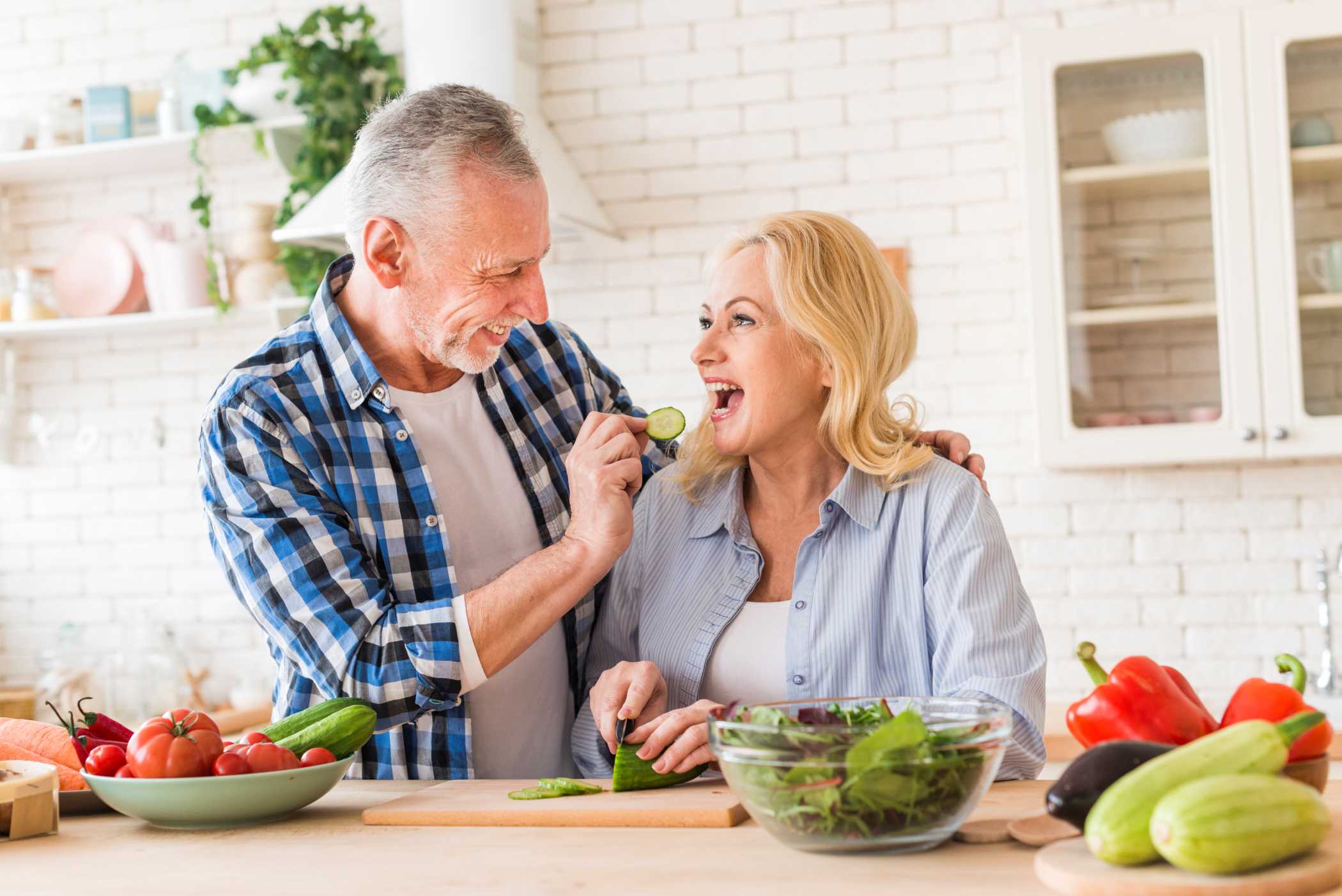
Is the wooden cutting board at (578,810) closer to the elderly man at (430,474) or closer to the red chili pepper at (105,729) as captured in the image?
the elderly man at (430,474)

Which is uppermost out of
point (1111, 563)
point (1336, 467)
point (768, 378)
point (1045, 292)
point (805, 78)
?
point (805, 78)

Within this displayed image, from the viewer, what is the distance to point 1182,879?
1.17 meters

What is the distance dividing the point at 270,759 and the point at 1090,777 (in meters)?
0.98

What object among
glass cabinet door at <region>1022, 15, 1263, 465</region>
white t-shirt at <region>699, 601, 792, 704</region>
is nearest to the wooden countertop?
white t-shirt at <region>699, 601, 792, 704</region>

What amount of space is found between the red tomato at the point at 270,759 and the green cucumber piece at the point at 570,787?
0.32 metres

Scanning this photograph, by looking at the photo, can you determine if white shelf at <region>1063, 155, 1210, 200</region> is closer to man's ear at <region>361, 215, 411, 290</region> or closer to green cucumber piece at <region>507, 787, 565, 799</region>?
man's ear at <region>361, 215, 411, 290</region>

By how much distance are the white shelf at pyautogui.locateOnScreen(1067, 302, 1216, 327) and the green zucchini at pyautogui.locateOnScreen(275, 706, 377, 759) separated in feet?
8.34

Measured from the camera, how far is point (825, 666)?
2.03 m

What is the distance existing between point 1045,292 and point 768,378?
1742mm

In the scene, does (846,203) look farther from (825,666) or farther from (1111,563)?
(825,666)

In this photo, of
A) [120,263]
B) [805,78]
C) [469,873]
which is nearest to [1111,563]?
[805,78]

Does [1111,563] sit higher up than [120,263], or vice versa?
[120,263]

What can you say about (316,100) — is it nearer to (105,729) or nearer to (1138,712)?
(105,729)

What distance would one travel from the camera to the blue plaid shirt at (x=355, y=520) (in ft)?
6.17
